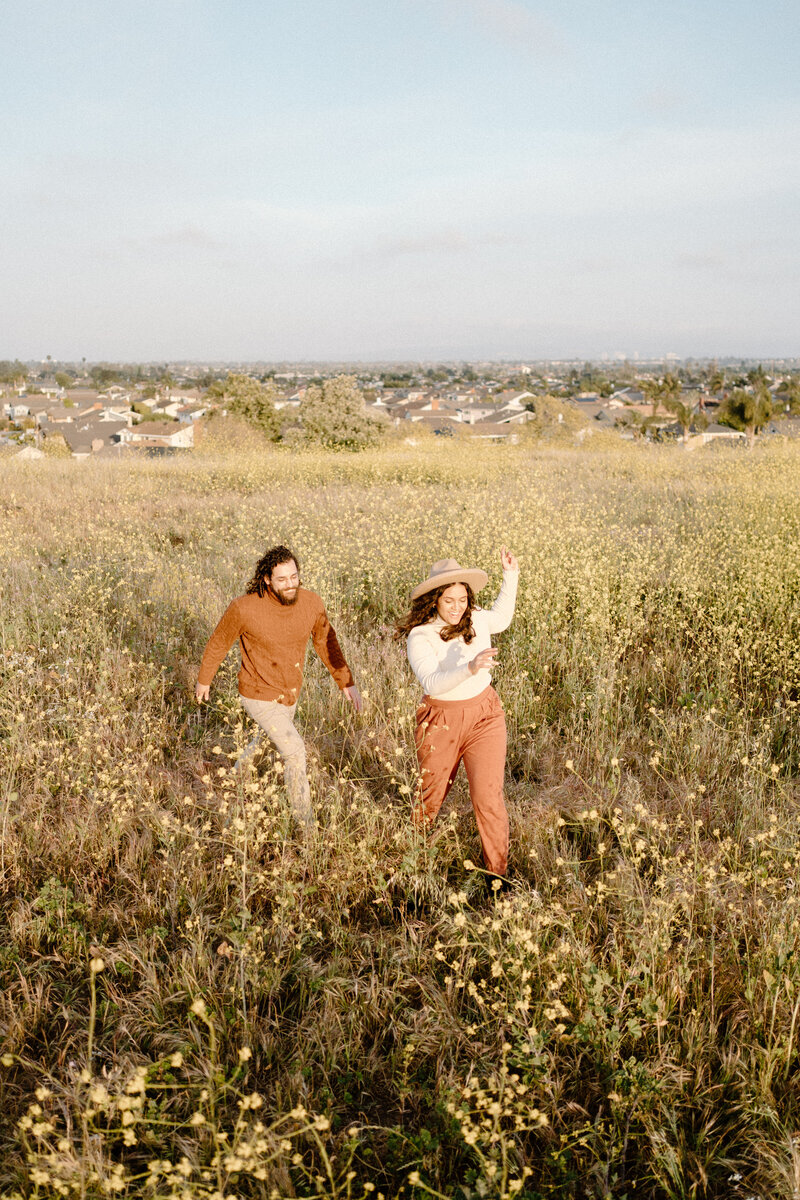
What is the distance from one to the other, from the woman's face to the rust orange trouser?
1.32ft

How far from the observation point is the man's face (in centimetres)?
382

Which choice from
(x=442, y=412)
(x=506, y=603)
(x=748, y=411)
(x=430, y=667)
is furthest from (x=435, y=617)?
(x=442, y=412)

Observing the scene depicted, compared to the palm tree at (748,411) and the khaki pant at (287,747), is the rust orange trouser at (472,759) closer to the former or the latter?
the khaki pant at (287,747)

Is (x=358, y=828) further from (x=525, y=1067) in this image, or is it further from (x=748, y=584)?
(x=748, y=584)

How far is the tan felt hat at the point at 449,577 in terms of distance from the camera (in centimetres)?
347

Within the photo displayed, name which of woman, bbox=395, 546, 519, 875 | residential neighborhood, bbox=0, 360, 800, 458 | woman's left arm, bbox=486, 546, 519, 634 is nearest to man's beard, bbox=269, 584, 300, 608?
woman, bbox=395, 546, 519, 875

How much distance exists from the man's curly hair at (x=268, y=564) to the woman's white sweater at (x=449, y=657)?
0.79 metres

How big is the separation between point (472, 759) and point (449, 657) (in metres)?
0.51

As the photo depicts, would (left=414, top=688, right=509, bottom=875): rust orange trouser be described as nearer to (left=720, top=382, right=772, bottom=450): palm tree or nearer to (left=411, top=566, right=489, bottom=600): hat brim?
(left=411, top=566, right=489, bottom=600): hat brim

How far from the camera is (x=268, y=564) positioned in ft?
12.7

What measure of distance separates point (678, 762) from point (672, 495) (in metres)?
7.63

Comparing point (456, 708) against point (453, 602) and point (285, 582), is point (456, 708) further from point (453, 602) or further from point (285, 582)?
point (285, 582)

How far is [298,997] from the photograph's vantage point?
2723 mm

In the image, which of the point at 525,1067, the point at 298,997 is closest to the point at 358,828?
the point at 298,997
